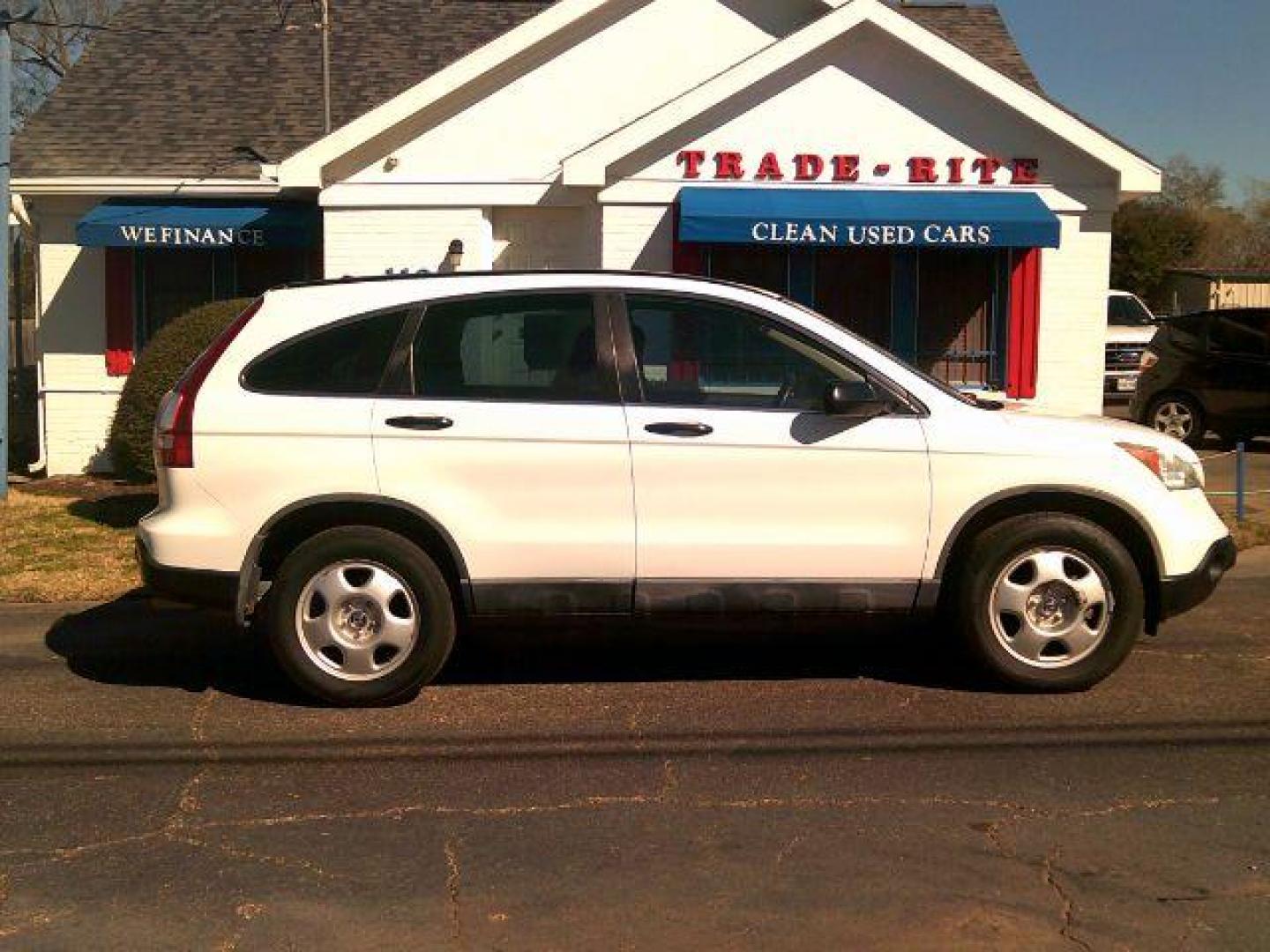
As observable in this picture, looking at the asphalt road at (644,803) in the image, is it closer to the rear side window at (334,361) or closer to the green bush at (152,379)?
the rear side window at (334,361)

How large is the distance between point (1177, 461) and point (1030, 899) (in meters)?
2.67

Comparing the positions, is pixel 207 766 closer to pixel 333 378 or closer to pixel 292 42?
pixel 333 378

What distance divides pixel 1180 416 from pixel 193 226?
423 inches

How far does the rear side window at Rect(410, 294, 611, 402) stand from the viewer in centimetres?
583

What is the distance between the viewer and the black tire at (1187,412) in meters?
15.6

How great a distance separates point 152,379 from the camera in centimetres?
1127

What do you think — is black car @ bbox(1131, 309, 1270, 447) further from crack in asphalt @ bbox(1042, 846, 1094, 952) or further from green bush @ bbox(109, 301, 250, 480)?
crack in asphalt @ bbox(1042, 846, 1094, 952)

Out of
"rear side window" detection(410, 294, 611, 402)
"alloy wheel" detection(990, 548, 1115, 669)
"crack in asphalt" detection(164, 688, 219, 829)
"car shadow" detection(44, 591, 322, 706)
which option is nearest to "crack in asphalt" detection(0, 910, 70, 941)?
"crack in asphalt" detection(164, 688, 219, 829)

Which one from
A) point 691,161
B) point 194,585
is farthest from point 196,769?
point 691,161

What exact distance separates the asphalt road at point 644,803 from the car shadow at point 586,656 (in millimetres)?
23

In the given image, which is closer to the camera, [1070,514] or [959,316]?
[1070,514]

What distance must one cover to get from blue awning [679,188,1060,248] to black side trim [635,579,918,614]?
719cm

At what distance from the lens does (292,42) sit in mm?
16797

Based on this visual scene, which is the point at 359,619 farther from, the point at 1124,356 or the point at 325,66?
the point at 1124,356
